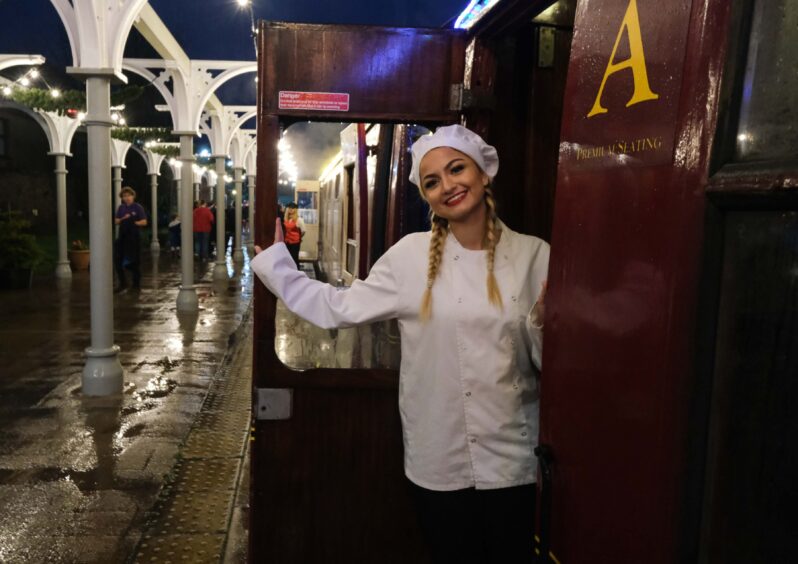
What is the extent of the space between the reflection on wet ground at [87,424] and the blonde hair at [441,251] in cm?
237

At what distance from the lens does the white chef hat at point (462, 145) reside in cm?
203

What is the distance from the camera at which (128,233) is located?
12.6 m

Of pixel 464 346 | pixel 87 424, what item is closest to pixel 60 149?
pixel 87 424

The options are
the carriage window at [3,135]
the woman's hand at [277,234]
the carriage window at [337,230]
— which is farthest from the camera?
the carriage window at [3,135]

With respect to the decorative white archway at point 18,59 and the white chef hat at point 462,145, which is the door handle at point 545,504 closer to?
the white chef hat at point 462,145

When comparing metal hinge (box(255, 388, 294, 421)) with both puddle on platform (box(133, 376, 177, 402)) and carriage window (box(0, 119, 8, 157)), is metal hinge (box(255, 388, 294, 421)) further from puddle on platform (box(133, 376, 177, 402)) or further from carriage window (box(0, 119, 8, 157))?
Answer: carriage window (box(0, 119, 8, 157))

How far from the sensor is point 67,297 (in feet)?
39.8

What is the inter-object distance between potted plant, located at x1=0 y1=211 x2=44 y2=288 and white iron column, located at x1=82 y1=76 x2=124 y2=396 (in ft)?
25.4

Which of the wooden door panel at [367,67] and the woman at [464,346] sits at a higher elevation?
the wooden door panel at [367,67]

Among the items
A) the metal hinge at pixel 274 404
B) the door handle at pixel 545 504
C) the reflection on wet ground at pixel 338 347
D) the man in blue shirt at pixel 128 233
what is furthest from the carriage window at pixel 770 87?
the man in blue shirt at pixel 128 233

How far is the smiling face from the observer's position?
2.05 metres

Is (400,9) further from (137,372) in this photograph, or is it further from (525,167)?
(137,372)

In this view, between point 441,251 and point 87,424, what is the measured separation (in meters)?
4.31

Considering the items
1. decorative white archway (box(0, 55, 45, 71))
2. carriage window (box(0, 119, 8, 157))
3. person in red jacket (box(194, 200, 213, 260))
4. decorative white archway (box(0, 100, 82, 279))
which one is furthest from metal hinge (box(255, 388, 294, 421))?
carriage window (box(0, 119, 8, 157))
